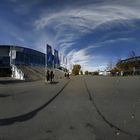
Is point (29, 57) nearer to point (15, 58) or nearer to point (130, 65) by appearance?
point (15, 58)

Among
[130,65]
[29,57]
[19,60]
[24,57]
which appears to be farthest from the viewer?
[130,65]

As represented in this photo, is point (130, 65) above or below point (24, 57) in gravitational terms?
above

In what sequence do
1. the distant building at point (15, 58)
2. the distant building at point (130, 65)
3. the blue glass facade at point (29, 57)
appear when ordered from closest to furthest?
the distant building at point (15, 58) → the blue glass facade at point (29, 57) → the distant building at point (130, 65)

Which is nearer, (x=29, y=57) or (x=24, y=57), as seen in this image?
(x=24, y=57)

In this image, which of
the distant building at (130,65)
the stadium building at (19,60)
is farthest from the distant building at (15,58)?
the distant building at (130,65)

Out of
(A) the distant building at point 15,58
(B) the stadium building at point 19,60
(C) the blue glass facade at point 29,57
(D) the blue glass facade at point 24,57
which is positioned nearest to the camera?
(B) the stadium building at point 19,60

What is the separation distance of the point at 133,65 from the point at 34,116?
469 ft

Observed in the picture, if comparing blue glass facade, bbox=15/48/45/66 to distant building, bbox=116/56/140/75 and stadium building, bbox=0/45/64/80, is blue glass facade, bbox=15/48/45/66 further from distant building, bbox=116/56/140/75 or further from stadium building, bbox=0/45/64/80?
distant building, bbox=116/56/140/75

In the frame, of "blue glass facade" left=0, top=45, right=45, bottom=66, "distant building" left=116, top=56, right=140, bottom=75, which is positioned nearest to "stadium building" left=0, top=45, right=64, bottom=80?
"blue glass facade" left=0, top=45, right=45, bottom=66

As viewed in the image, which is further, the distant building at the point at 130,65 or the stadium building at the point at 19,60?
the distant building at the point at 130,65

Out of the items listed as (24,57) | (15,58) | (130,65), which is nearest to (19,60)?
(24,57)

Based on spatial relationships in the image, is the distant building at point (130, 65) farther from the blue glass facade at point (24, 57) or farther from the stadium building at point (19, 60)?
the stadium building at point (19, 60)

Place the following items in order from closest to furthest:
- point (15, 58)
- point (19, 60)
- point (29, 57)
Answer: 1. point (15, 58)
2. point (19, 60)
3. point (29, 57)

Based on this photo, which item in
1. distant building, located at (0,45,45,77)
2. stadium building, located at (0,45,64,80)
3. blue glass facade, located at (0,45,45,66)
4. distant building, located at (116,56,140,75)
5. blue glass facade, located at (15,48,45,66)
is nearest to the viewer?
stadium building, located at (0,45,64,80)
